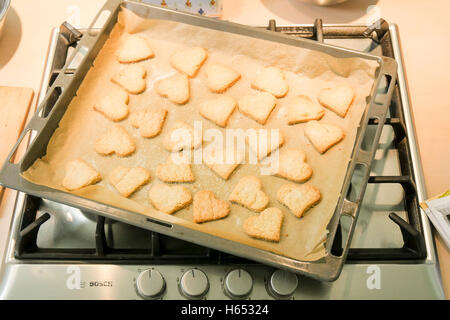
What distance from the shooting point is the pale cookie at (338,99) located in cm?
107

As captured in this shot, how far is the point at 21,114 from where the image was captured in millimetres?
1162

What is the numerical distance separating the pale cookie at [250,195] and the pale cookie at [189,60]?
0.40m

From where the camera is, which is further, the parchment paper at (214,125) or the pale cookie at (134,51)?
the pale cookie at (134,51)

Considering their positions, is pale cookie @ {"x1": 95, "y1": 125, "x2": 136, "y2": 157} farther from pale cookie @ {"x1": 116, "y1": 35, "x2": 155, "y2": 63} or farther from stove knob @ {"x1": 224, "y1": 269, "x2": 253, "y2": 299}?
stove knob @ {"x1": 224, "y1": 269, "x2": 253, "y2": 299}

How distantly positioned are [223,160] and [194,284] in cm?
33

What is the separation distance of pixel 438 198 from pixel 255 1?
2.93 ft

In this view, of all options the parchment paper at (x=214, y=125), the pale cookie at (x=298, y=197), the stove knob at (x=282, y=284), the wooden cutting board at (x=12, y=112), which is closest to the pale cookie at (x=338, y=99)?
the parchment paper at (x=214, y=125)

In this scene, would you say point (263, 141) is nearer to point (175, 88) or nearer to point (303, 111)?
point (303, 111)

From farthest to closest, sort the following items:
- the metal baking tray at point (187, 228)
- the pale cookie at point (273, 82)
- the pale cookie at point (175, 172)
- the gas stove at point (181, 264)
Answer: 1. the pale cookie at point (273, 82)
2. the pale cookie at point (175, 172)
3. the gas stove at point (181, 264)
4. the metal baking tray at point (187, 228)

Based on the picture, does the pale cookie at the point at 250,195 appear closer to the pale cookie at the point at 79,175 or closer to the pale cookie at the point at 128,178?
the pale cookie at the point at 128,178

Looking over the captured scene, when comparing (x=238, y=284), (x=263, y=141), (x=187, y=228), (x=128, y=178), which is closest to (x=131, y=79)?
(x=128, y=178)

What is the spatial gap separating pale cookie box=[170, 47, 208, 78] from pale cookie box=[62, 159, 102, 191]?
0.41 metres
